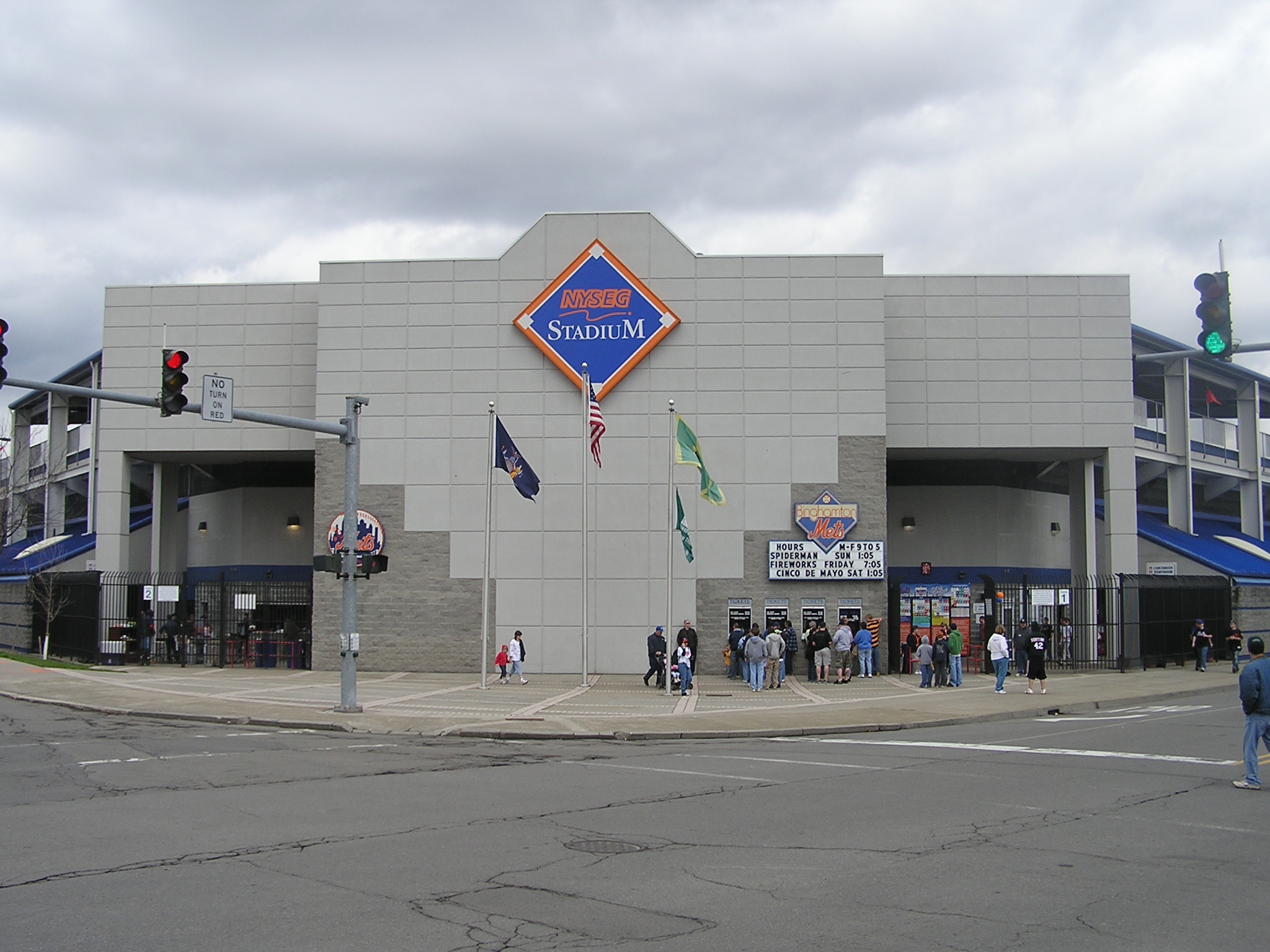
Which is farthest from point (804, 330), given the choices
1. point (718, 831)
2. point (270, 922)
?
point (270, 922)

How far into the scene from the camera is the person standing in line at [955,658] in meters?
28.1

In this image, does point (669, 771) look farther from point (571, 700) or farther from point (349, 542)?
point (571, 700)

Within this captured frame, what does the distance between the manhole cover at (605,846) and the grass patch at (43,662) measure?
27.7 m

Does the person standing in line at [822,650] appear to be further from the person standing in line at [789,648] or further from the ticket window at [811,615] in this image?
the ticket window at [811,615]

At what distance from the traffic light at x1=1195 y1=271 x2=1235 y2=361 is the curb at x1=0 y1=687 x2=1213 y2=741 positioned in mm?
10561

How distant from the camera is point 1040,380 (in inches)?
1388

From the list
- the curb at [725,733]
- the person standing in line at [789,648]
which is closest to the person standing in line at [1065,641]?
the person standing in line at [789,648]

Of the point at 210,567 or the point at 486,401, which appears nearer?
the point at 486,401

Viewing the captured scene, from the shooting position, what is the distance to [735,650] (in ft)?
99.6

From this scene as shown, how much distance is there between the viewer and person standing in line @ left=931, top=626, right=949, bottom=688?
28.8 metres

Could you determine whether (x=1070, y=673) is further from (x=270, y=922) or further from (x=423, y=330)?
(x=270, y=922)

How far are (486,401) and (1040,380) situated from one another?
17.3m

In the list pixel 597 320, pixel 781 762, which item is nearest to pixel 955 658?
pixel 781 762

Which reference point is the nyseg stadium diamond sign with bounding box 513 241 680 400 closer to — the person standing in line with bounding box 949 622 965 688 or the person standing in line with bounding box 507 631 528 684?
the person standing in line with bounding box 507 631 528 684
